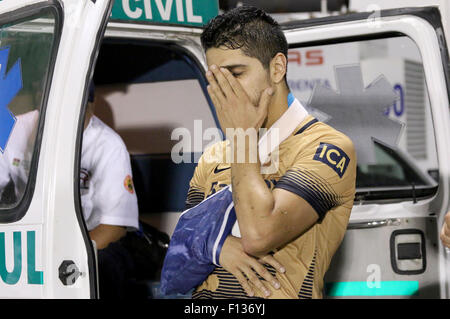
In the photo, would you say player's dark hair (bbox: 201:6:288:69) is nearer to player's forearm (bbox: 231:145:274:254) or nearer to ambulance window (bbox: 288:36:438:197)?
player's forearm (bbox: 231:145:274:254)

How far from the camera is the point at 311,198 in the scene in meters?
1.64

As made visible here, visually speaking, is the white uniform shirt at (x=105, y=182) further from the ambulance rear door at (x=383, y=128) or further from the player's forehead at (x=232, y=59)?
the player's forehead at (x=232, y=59)

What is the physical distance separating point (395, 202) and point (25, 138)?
1.41 m

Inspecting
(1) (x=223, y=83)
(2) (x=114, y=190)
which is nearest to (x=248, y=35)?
(1) (x=223, y=83)

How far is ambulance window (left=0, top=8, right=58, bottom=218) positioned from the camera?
2.16 metres

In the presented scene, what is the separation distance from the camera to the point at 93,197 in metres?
2.84

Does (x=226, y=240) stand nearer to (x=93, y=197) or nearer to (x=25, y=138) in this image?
(x=25, y=138)

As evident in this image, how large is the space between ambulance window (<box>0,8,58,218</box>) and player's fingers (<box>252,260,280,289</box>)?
83 centimetres

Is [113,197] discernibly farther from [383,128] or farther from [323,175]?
[323,175]

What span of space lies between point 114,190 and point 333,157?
1.40m

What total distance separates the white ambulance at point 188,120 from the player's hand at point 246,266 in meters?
0.51

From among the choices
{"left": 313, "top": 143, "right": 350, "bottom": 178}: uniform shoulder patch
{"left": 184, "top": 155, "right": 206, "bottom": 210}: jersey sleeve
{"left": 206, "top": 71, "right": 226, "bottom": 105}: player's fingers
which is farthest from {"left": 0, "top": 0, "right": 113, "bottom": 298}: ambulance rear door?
{"left": 313, "top": 143, "right": 350, "bottom": 178}: uniform shoulder patch

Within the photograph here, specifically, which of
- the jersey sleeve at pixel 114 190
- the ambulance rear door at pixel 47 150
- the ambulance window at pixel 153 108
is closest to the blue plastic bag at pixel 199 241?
the ambulance rear door at pixel 47 150

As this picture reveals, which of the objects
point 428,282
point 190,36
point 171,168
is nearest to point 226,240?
point 428,282
